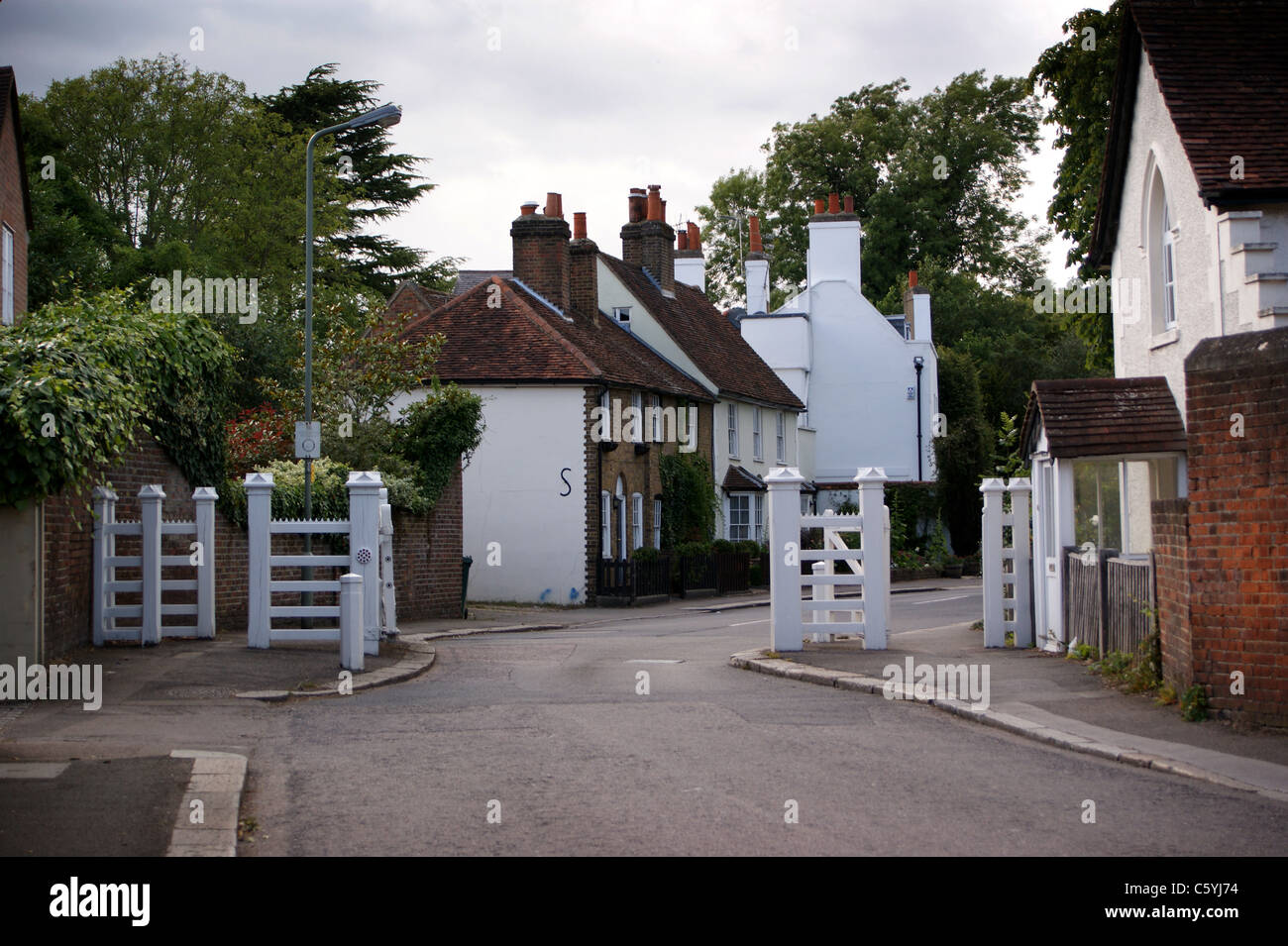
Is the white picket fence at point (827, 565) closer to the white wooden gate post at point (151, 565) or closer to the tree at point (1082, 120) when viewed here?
the white wooden gate post at point (151, 565)

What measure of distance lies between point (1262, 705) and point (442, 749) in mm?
6064

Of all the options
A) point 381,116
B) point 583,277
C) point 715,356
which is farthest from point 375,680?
point 715,356

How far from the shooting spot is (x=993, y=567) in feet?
54.6

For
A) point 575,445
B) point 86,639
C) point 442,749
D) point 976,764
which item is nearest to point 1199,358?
point 976,764

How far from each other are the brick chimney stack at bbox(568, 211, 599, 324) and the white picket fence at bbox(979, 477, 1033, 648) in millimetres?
22848

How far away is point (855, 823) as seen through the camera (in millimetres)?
7285

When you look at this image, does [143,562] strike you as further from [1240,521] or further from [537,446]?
[537,446]

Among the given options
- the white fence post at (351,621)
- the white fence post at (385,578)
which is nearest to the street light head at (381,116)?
the white fence post at (385,578)

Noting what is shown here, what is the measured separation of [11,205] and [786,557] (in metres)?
15.9

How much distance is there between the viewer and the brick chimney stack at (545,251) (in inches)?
1453

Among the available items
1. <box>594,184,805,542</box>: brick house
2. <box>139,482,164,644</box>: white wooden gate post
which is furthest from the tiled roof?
<box>139,482,164,644</box>: white wooden gate post

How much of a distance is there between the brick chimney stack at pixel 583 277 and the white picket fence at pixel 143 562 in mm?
22896

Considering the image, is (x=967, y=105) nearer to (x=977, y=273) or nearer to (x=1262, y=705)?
(x=977, y=273)

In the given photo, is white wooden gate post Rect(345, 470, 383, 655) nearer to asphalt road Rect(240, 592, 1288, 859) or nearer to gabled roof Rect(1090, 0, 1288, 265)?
asphalt road Rect(240, 592, 1288, 859)
